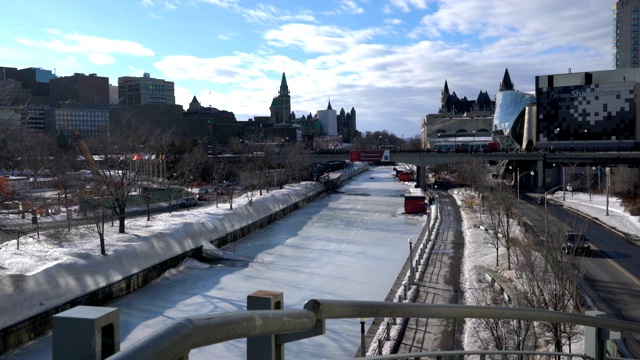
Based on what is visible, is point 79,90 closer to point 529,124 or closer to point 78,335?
point 529,124

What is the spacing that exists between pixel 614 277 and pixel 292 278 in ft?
42.2

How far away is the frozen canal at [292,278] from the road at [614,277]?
7.37m

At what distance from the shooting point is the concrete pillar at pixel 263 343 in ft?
8.32

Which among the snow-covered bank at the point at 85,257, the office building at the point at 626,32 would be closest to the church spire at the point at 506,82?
the office building at the point at 626,32

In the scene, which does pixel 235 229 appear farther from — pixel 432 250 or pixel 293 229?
pixel 432 250

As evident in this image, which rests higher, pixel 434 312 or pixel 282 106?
pixel 282 106

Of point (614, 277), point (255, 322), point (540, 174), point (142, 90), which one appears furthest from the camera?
point (142, 90)

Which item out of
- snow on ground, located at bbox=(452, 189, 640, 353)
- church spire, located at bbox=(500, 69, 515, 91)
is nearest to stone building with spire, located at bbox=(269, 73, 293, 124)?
church spire, located at bbox=(500, 69, 515, 91)

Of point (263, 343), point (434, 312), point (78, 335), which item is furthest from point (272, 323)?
point (434, 312)

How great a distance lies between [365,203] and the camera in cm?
5731

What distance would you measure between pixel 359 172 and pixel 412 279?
99.3 metres

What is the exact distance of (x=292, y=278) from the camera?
24828 millimetres

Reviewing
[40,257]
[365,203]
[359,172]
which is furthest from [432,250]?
[359,172]

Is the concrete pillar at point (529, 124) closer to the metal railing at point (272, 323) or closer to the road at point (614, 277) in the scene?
the road at point (614, 277)
